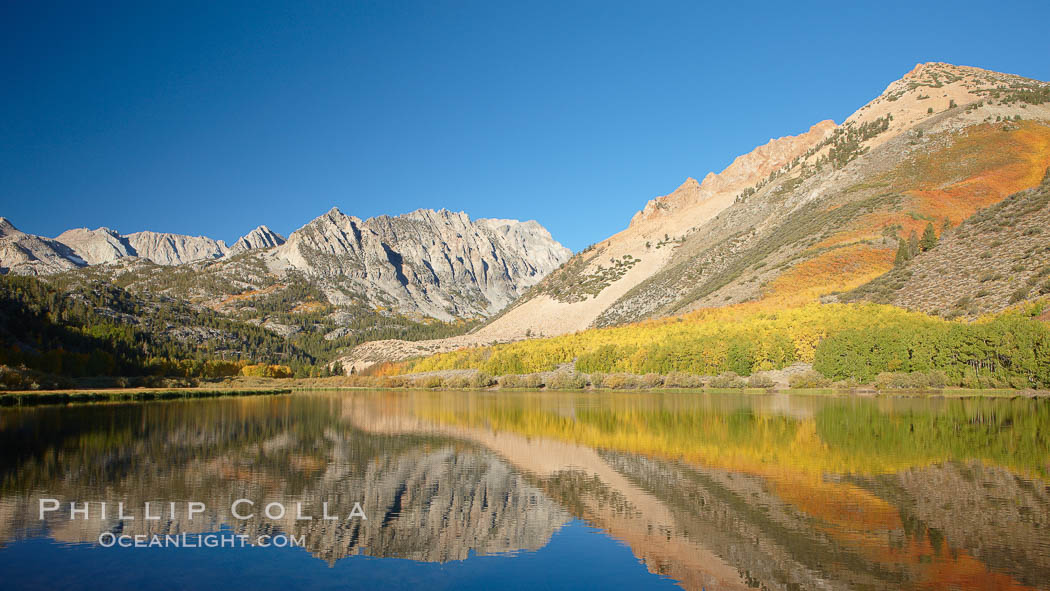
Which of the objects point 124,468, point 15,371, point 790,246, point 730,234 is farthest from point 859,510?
point 730,234

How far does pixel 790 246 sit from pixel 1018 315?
6225 centimetres

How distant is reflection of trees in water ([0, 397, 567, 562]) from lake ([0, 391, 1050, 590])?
10 centimetres

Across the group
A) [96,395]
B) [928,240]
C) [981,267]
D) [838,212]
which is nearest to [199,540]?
→ [96,395]

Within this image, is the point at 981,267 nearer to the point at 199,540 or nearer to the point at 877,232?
Result: the point at 877,232

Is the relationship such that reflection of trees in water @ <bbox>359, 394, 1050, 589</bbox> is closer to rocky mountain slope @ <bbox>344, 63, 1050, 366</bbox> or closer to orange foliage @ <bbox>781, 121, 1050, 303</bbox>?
orange foliage @ <bbox>781, 121, 1050, 303</bbox>

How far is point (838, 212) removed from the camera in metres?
121

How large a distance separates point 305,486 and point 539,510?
817 cm

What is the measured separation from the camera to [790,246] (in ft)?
392

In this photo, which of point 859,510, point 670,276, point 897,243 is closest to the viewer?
point 859,510

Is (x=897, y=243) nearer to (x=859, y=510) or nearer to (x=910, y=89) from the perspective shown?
(x=910, y=89)

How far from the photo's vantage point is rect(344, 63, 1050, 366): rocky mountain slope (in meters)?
104

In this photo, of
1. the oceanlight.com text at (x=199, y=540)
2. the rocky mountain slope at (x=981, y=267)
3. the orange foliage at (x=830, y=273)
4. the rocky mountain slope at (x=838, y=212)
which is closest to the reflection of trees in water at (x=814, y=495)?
the oceanlight.com text at (x=199, y=540)

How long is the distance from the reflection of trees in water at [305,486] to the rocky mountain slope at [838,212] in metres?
77.7

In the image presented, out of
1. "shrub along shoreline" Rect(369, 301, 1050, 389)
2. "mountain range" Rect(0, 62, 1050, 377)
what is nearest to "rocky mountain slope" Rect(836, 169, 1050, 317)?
"mountain range" Rect(0, 62, 1050, 377)
